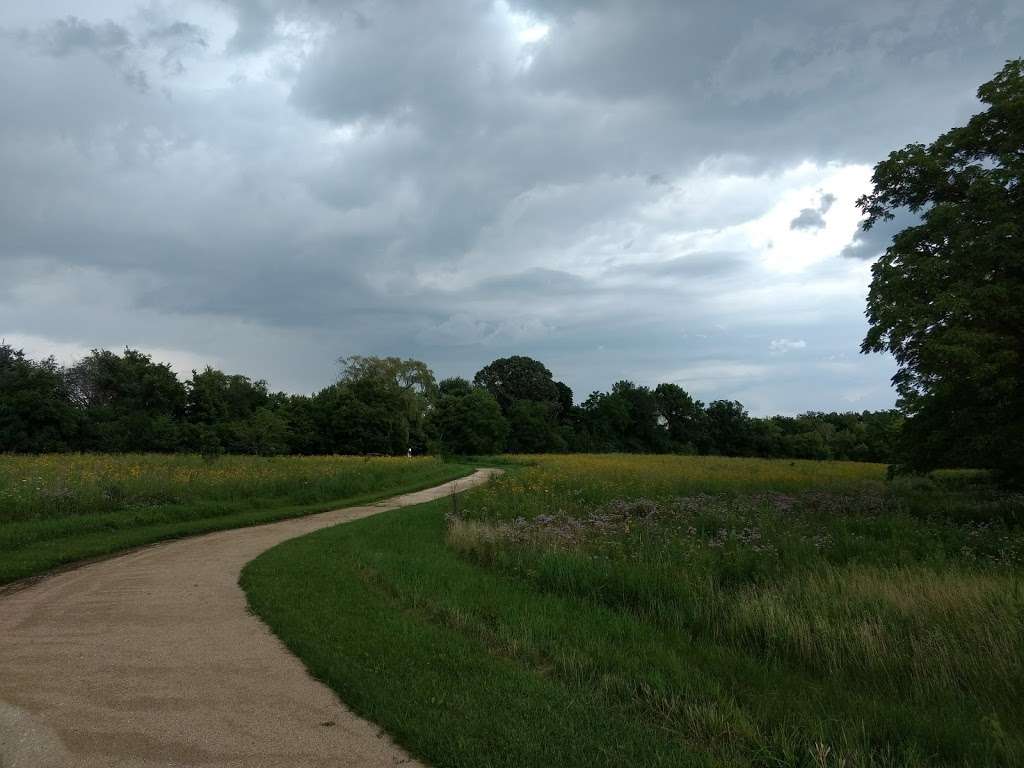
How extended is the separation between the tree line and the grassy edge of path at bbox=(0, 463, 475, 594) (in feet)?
29.0

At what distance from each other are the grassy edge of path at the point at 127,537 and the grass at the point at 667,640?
3.64 meters

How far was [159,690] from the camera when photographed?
17.9 ft

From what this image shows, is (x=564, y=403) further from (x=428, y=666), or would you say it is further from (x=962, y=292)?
(x=428, y=666)

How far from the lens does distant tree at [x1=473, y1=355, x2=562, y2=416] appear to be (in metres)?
95.9

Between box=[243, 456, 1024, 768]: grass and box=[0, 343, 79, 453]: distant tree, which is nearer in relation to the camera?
box=[243, 456, 1024, 768]: grass

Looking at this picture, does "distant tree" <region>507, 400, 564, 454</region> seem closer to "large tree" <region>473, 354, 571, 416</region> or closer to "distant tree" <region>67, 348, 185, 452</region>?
"large tree" <region>473, 354, 571, 416</region>

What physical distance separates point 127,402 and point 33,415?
1412 cm

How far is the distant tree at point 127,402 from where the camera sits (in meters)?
48.5

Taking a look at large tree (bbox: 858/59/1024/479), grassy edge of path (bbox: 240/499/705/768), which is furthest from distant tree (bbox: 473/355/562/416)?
grassy edge of path (bbox: 240/499/705/768)

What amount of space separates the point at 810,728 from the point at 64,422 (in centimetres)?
5490

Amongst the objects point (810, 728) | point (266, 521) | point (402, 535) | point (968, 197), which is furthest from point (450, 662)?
point (968, 197)

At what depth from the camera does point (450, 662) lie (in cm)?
598

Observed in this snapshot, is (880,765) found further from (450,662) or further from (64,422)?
(64,422)

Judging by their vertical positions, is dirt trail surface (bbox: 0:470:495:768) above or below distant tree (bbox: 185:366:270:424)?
below
